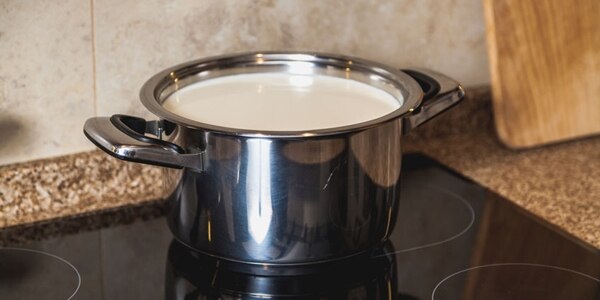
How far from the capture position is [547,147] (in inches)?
47.3

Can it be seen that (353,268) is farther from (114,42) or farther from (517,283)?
(114,42)

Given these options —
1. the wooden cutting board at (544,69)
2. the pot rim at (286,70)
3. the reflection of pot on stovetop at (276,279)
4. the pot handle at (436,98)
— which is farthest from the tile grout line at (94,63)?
the wooden cutting board at (544,69)

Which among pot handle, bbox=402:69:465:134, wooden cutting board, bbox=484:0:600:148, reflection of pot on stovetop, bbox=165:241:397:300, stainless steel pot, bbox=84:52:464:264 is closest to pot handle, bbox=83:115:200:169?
stainless steel pot, bbox=84:52:464:264

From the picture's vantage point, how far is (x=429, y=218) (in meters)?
1.00

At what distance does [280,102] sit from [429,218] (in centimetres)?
23

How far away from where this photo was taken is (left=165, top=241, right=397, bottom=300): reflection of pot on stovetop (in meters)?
0.84

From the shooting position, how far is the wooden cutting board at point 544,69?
1136 mm

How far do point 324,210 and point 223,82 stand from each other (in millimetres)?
232

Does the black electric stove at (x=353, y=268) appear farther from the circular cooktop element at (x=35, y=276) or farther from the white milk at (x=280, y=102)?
the white milk at (x=280, y=102)

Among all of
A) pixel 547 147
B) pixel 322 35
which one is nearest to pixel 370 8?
pixel 322 35

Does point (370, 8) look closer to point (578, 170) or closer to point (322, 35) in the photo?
point (322, 35)

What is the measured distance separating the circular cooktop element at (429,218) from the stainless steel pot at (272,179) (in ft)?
0.32

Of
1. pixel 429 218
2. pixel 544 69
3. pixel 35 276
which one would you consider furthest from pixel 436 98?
pixel 35 276

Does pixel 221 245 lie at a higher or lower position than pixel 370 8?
lower
